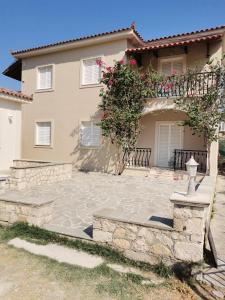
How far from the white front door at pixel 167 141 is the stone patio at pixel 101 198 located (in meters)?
2.80

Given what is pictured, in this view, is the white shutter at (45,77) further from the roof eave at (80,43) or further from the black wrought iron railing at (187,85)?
the black wrought iron railing at (187,85)

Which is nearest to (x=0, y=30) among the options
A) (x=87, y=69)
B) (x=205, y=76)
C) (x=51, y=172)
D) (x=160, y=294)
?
(x=87, y=69)

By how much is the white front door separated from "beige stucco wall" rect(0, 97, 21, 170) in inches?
335

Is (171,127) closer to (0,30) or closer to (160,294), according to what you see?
(0,30)

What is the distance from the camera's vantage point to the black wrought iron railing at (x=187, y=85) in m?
12.4

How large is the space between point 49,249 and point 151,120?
11.9 meters

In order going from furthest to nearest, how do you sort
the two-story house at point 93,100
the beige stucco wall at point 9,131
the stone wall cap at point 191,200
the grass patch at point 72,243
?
the two-story house at point 93,100 → the beige stucco wall at point 9,131 → the grass patch at point 72,243 → the stone wall cap at point 191,200

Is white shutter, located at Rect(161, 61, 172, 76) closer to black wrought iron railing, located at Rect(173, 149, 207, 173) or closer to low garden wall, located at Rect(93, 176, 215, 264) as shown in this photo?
black wrought iron railing, located at Rect(173, 149, 207, 173)

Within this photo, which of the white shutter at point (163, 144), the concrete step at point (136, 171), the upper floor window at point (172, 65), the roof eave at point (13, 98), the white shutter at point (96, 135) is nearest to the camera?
the roof eave at point (13, 98)

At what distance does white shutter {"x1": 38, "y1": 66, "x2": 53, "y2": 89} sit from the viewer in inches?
687

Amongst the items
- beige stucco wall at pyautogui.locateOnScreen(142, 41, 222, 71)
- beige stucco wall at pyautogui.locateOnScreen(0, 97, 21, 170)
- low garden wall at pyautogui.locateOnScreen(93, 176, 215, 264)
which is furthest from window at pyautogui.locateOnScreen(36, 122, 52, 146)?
low garden wall at pyautogui.locateOnScreen(93, 176, 215, 264)

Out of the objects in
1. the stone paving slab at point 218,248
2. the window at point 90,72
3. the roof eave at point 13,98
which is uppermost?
the window at point 90,72

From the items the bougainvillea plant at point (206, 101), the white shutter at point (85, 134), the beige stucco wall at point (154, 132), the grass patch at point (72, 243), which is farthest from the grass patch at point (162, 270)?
the white shutter at point (85, 134)

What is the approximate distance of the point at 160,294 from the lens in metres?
3.90
